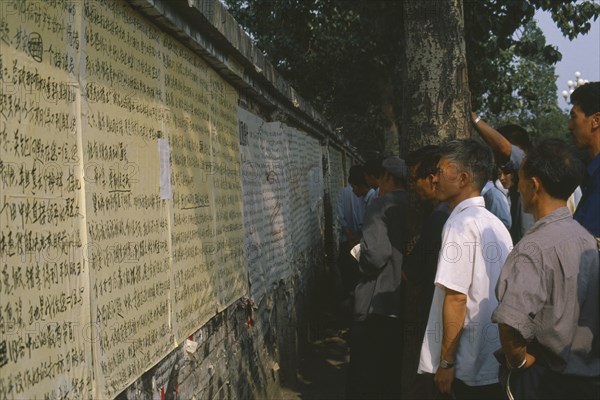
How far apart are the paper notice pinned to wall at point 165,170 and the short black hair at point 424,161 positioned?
5.83 ft

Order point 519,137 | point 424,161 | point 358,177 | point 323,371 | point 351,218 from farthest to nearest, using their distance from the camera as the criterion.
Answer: point 351,218 → point 358,177 → point 323,371 → point 519,137 → point 424,161

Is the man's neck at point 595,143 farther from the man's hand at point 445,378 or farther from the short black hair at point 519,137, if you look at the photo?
the short black hair at point 519,137

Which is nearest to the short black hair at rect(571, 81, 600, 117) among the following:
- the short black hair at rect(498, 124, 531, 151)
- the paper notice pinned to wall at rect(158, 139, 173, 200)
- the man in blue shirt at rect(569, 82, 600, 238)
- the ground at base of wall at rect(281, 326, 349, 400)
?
the man in blue shirt at rect(569, 82, 600, 238)

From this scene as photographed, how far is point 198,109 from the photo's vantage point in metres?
4.06

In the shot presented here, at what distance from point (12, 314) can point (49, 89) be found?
26.6 inches

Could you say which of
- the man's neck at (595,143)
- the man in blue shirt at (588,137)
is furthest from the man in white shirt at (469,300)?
the man's neck at (595,143)

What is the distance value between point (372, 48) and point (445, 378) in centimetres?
1619

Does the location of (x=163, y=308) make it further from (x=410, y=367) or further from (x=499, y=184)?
(x=499, y=184)

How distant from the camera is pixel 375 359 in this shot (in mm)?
5578

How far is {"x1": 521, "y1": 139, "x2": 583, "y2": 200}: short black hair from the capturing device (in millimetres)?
2930

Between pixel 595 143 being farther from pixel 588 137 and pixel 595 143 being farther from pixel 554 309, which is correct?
pixel 554 309

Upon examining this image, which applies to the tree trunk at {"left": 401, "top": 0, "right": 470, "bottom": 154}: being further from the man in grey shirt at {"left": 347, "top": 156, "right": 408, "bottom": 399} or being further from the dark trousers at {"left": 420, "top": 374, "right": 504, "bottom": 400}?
the dark trousers at {"left": 420, "top": 374, "right": 504, "bottom": 400}

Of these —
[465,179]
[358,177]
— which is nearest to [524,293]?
[465,179]

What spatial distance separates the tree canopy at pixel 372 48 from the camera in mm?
11797
